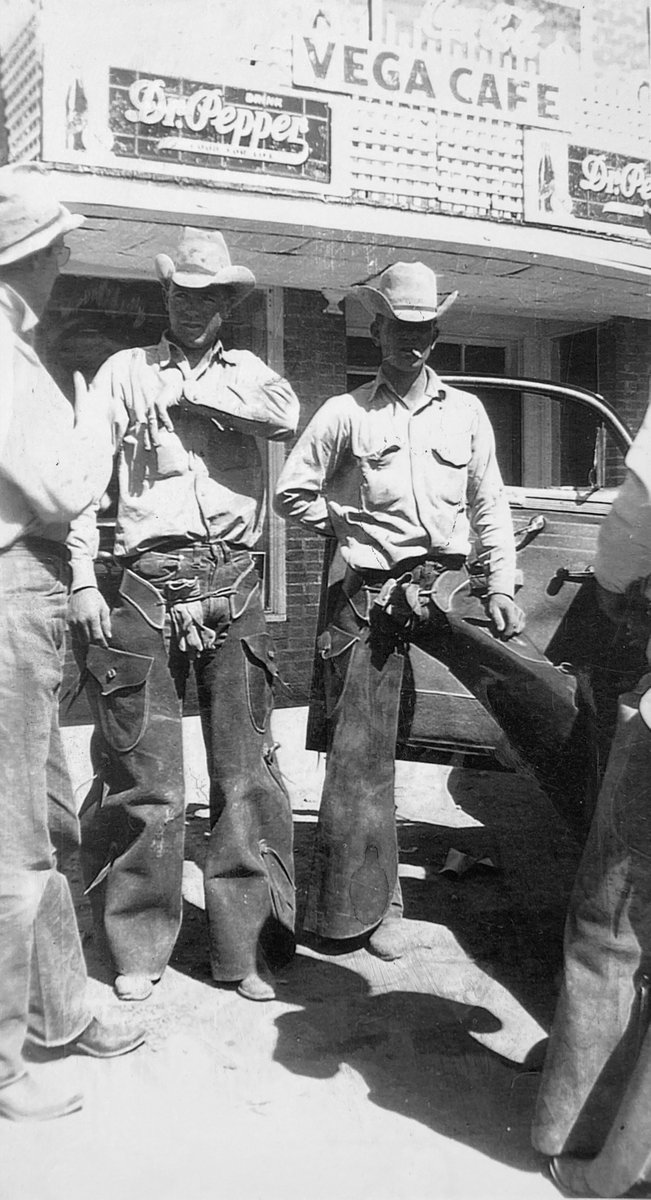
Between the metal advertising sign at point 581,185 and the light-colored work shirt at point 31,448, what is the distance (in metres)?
1.71

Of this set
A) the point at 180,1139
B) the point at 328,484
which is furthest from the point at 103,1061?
the point at 328,484

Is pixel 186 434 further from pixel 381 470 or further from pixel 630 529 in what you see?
pixel 630 529

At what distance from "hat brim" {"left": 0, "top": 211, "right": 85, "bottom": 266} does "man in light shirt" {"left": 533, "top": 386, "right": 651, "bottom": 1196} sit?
1.43 meters

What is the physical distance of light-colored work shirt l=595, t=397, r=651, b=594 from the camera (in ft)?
7.00

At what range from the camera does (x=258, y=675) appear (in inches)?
126

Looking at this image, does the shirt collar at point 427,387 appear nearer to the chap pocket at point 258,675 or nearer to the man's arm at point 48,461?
the chap pocket at point 258,675

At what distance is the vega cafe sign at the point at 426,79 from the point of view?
3004mm

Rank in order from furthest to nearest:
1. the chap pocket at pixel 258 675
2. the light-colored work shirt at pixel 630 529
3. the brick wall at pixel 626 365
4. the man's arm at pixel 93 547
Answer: the brick wall at pixel 626 365, the chap pocket at pixel 258 675, the man's arm at pixel 93 547, the light-colored work shirt at pixel 630 529

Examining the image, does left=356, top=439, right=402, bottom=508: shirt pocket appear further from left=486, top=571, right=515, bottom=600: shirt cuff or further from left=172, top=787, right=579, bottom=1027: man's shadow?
left=172, top=787, right=579, bottom=1027: man's shadow

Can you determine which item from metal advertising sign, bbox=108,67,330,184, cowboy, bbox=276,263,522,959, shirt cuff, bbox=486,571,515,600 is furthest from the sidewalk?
metal advertising sign, bbox=108,67,330,184

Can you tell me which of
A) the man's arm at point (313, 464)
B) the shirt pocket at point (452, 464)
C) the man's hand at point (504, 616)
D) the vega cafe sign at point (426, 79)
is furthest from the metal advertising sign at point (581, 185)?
the man's hand at point (504, 616)

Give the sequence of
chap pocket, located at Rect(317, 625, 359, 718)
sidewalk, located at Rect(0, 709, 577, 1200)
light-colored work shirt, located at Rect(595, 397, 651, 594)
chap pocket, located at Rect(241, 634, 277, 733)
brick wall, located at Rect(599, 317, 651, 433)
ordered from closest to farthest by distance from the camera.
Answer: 1. light-colored work shirt, located at Rect(595, 397, 651, 594)
2. sidewalk, located at Rect(0, 709, 577, 1200)
3. chap pocket, located at Rect(241, 634, 277, 733)
4. chap pocket, located at Rect(317, 625, 359, 718)
5. brick wall, located at Rect(599, 317, 651, 433)

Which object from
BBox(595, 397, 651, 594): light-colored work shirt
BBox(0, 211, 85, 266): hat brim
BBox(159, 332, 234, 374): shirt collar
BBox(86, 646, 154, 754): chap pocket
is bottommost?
BBox(86, 646, 154, 754): chap pocket

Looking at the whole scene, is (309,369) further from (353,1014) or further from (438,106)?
(353,1014)
